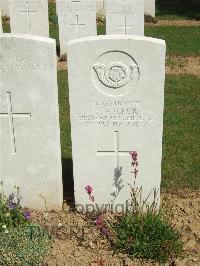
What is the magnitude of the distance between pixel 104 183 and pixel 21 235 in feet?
3.48

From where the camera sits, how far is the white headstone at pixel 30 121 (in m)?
4.32

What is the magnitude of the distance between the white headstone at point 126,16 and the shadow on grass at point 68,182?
202 inches

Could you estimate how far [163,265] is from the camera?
4168 mm

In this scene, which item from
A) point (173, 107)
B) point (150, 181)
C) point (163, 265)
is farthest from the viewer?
point (173, 107)

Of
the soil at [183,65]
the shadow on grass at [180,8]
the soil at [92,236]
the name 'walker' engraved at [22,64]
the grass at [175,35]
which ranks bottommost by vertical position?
the soil at [92,236]

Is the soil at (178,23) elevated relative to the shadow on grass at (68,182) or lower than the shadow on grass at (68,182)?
elevated

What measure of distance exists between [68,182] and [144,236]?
63.2 inches

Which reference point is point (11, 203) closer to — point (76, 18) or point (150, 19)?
point (76, 18)

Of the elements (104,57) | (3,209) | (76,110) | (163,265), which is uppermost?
(104,57)

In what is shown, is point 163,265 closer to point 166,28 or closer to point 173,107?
point 173,107

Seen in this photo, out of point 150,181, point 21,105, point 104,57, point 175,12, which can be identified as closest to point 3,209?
point 21,105

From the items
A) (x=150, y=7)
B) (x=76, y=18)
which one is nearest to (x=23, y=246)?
(x=76, y=18)

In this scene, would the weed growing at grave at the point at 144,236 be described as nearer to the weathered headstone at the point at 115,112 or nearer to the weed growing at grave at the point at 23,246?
the weathered headstone at the point at 115,112

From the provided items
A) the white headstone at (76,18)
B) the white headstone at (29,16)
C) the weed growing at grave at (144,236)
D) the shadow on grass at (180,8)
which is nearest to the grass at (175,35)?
the white headstone at (29,16)
